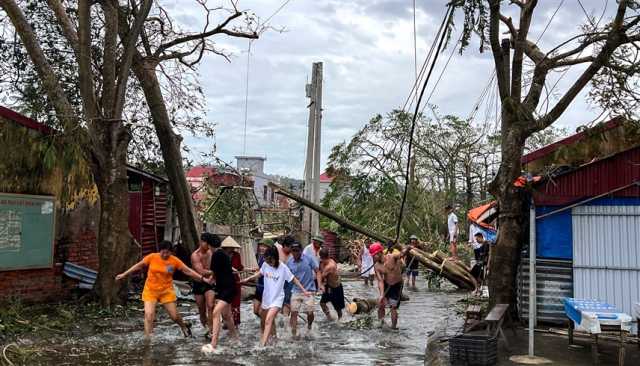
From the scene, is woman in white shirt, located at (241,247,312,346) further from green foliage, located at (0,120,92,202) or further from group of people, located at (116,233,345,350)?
green foliage, located at (0,120,92,202)

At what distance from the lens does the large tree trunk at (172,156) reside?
16.5 metres

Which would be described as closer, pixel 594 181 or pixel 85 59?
pixel 594 181

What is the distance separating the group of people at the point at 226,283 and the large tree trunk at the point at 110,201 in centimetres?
262

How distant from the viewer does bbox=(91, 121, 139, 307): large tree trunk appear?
43.2 feet

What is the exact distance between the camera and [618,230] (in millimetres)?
9914

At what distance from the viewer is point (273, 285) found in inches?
396

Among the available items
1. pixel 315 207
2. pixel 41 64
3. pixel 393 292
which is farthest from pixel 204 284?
pixel 41 64

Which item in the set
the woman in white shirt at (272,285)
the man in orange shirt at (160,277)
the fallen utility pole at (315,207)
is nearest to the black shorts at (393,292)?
the woman in white shirt at (272,285)

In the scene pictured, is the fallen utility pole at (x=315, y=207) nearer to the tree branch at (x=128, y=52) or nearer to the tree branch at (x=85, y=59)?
the tree branch at (x=128, y=52)

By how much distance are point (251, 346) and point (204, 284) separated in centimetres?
133

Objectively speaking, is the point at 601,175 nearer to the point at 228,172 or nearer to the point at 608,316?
the point at 608,316

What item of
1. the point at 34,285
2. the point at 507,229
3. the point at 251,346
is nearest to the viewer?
the point at 251,346

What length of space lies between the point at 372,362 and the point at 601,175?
454cm

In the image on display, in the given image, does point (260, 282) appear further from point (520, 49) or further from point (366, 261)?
point (366, 261)
